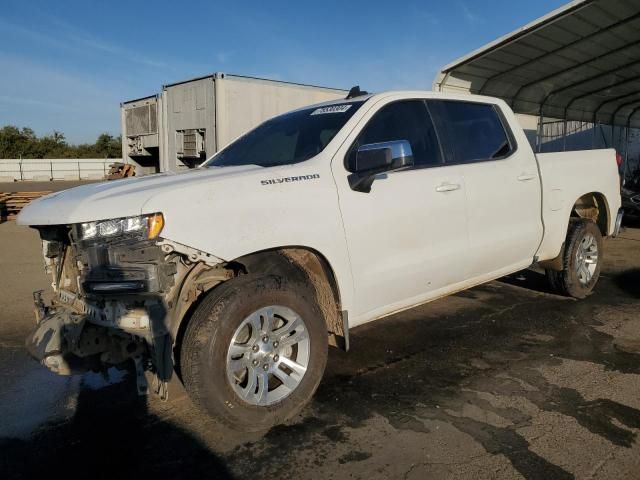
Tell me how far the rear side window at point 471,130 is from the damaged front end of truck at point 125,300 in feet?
7.32

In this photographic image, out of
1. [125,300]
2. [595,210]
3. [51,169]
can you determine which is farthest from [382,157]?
[51,169]

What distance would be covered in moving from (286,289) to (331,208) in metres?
0.58

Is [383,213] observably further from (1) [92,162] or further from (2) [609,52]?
(1) [92,162]

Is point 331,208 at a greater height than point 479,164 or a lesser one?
lesser

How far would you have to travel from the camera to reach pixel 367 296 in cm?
367

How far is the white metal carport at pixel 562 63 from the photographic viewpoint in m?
10.7

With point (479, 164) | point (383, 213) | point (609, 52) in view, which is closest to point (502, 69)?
point (609, 52)

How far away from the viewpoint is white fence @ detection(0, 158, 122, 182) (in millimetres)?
47281

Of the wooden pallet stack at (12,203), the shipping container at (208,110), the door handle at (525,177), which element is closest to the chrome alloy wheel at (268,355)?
the door handle at (525,177)

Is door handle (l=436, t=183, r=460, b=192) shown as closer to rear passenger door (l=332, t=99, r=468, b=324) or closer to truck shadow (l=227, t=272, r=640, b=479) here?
rear passenger door (l=332, t=99, r=468, b=324)

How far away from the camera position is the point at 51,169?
49.6m

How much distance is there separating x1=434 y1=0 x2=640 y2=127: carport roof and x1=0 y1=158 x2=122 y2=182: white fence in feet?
134

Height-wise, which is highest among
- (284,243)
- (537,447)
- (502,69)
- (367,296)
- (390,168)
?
(502,69)

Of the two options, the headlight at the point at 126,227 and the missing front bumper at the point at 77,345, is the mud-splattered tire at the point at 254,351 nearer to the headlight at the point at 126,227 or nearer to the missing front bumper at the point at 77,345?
the missing front bumper at the point at 77,345
